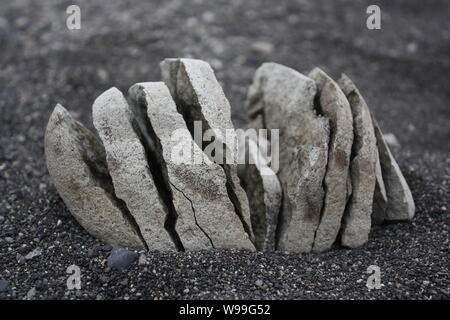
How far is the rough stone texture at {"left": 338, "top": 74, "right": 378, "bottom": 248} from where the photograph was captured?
4.13m

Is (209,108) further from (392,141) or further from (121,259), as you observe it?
(392,141)

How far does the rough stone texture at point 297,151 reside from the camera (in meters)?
4.15

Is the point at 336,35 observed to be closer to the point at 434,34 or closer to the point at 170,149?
the point at 434,34

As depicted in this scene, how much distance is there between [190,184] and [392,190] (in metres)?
1.90

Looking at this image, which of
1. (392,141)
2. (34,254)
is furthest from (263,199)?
(392,141)

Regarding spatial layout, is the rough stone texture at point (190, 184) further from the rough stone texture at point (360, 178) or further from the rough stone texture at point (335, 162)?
the rough stone texture at point (360, 178)

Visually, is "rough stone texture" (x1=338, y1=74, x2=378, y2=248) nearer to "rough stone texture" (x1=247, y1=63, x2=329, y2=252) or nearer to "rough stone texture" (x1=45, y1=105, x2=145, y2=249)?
"rough stone texture" (x1=247, y1=63, x2=329, y2=252)

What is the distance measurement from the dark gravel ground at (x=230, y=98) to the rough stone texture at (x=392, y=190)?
15 centimetres

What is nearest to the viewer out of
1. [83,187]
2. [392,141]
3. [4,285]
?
[4,285]

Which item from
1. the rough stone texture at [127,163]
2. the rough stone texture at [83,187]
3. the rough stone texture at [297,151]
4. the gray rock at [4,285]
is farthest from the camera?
the rough stone texture at [297,151]

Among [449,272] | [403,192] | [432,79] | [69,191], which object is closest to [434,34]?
[432,79]

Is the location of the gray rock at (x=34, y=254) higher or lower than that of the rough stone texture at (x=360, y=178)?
lower

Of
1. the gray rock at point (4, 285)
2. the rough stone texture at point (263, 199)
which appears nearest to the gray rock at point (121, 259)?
the gray rock at point (4, 285)

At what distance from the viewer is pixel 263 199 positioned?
4.38m
